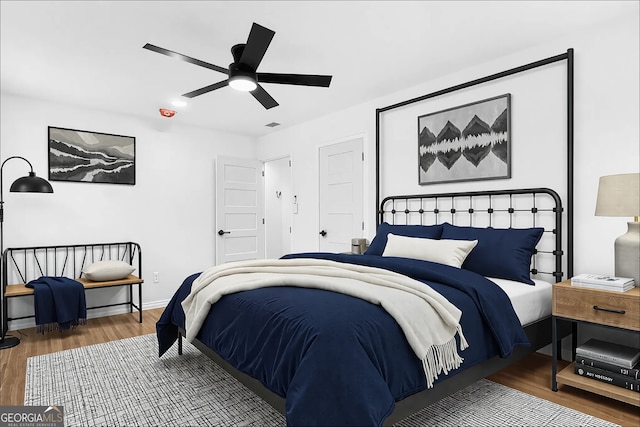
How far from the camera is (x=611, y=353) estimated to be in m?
2.37

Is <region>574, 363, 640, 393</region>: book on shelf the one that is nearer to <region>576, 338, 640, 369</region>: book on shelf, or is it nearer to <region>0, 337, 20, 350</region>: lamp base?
<region>576, 338, 640, 369</region>: book on shelf

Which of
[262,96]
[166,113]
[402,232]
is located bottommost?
[402,232]

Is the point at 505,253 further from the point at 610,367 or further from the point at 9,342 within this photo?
the point at 9,342

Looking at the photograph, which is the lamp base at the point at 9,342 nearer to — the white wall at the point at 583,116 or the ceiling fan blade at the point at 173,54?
the ceiling fan blade at the point at 173,54

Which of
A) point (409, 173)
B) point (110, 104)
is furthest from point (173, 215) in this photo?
point (409, 173)

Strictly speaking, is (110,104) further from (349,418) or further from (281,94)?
(349,418)

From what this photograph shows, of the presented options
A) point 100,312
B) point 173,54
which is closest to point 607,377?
point 173,54

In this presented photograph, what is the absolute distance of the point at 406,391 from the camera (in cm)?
173

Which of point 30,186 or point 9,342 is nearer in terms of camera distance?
point 9,342

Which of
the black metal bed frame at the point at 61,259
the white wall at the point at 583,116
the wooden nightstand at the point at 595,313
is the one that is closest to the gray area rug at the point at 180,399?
the wooden nightstand at the point at 595,313

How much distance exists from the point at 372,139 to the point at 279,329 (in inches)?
118

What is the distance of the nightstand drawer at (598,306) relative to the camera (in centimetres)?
217

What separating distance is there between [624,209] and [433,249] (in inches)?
48.1

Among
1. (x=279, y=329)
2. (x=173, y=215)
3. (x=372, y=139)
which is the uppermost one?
(x=372, y=139)
